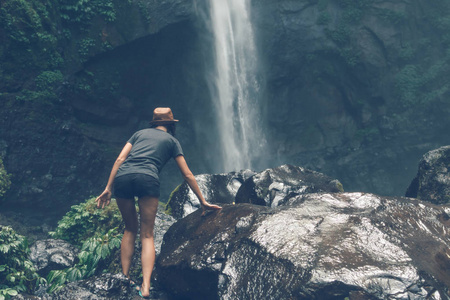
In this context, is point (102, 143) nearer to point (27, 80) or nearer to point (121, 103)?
point (121, 103)

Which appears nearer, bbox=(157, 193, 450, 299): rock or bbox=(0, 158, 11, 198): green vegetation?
bbox=(157, 193, 450, 299): rock

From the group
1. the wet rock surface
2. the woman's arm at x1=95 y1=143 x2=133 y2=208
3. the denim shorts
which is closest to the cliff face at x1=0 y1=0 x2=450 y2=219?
the wet rock surface

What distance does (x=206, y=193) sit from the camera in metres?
8.03

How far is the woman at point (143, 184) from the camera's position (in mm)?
4285

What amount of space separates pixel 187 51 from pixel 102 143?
5.36 metres

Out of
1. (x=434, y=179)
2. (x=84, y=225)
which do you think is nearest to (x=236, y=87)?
(x=84, y=225)

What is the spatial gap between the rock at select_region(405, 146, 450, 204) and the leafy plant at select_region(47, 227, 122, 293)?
4977 mm

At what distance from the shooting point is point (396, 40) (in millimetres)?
16469

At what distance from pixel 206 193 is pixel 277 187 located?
1.81 m

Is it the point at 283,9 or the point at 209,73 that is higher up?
the point at 283,9

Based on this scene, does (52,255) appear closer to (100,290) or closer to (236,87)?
(100,290)

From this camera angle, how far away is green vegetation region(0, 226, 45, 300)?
16.3 feet

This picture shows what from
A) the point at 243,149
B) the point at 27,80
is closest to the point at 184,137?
the point at 243,149

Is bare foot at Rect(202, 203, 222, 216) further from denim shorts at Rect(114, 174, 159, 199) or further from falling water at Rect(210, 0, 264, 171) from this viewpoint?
falling water at Rect(210, 0, 264, 171)
